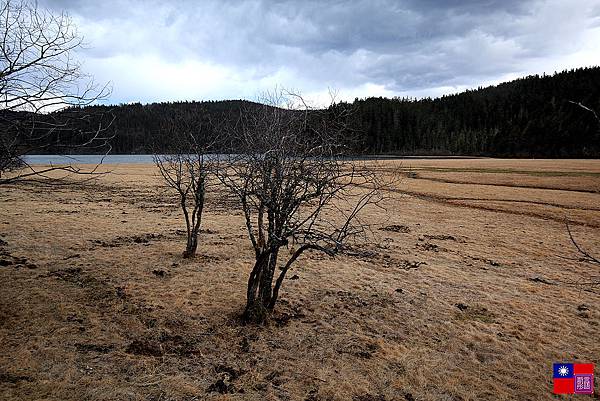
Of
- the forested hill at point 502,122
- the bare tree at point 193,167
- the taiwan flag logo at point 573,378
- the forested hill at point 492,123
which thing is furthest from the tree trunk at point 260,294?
the forested hill at point 502,122

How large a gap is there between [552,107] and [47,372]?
138026mm

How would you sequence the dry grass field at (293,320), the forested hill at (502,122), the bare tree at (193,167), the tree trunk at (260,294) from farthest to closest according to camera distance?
the forested hill at (502,122), the bare tree at (193,167), the tree trunk at (260,294), the dry grass field at (293,320)

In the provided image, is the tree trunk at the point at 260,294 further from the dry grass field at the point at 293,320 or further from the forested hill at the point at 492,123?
the forested hill at the point at 492,123

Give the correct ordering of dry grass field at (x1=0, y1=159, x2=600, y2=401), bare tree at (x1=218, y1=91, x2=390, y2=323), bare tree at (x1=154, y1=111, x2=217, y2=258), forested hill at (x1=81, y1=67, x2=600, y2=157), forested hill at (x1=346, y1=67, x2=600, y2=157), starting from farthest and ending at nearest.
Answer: forested hill at (x1=346, y1=67, x2=600, y2=157) → forested hill at (x1=81, y1=67, x2=600, y2=157) → bare tree at (x1=154, y1=111, x2=217, y2=258) → bare tree at (x1=218, y1=91, x2=390, y2=323) → dry grass field at (x1=0, y1=159, x2=600, y2=401)

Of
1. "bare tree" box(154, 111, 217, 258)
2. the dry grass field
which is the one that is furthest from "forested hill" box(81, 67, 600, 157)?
"bare tree" box(154, 111, 217, 258)

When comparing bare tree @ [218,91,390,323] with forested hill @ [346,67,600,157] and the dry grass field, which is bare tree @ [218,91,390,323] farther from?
forested hill @ [346,67,600,157]

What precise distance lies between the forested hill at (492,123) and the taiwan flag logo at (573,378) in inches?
3577

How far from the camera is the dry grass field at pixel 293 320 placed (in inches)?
215

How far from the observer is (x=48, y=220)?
17031mm

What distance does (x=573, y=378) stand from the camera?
19.1 feet

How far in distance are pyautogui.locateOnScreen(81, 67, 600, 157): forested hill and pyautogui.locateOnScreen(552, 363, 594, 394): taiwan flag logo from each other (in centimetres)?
9086

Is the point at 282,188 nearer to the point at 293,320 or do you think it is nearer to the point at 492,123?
the point at 293,320

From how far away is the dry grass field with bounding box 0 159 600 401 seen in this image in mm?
5457

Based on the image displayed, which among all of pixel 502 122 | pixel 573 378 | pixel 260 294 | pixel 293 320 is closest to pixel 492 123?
pixel 502 122
